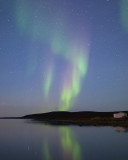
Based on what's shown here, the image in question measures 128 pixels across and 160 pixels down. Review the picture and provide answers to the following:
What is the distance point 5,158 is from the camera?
94.1 ft

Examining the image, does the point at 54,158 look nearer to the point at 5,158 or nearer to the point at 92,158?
the point at 92,158

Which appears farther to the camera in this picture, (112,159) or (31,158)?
(31,158)

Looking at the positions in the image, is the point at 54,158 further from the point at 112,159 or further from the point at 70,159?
the point at 112,159

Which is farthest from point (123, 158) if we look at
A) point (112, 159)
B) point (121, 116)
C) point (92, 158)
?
point (121, 116)

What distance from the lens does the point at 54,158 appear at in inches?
1060

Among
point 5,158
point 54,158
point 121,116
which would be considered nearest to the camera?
point 54,158

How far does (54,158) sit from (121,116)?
94250 mm

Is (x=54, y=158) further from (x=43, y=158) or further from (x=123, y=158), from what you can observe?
(x=123, y=158)

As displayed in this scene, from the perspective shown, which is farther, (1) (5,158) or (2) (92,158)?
(1) (5,158)

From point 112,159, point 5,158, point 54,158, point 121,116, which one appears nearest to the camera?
point 112,159

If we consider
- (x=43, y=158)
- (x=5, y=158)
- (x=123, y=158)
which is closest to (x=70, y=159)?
(x=43, y=158)

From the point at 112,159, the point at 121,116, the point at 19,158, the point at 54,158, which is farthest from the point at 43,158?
the point at 121,116

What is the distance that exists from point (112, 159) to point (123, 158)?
4.57 feet

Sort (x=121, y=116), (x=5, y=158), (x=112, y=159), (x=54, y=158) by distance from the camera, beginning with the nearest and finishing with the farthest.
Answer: (x=112, y=159)
(x=54, y=158)
(x=5, y=158)
(x=121, y=116)
